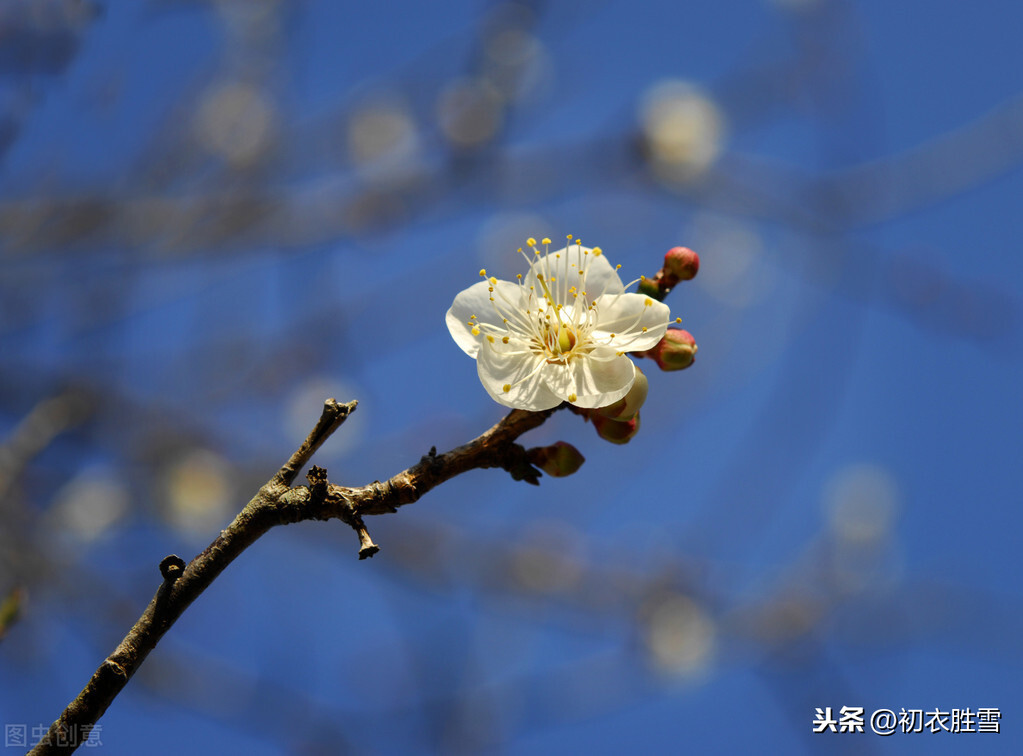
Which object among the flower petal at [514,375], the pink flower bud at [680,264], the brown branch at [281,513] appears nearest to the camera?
the brown branch at [281,513]

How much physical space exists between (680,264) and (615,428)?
297 mm

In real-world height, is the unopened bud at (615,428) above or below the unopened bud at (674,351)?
below

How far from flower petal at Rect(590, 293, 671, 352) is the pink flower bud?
82 mm

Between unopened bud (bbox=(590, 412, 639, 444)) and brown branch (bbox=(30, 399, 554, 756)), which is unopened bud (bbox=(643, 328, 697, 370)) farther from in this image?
brown branch (bbox=(30, 399, 554, 756))

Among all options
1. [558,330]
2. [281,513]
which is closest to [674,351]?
[558,330]

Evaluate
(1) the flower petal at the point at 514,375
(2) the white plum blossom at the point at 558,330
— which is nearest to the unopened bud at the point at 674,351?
(2) the white plum blossom at the point at 558,330

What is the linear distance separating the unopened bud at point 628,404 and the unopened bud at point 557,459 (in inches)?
3.0

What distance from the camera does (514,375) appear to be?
118 centimetres

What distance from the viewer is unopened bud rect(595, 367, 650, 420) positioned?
1.10 meters

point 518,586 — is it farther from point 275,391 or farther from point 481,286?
point 481,286

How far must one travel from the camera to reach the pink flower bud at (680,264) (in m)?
1.20

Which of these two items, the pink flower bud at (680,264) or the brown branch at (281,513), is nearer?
the brown branch at (281,513)

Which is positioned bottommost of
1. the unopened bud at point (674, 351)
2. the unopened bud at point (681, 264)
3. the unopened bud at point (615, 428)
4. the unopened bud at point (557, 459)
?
the unopened bud at point (557, 459)

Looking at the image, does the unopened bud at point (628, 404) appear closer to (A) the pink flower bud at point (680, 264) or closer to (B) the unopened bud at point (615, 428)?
(B) the unopened bud at point (615, 428)
